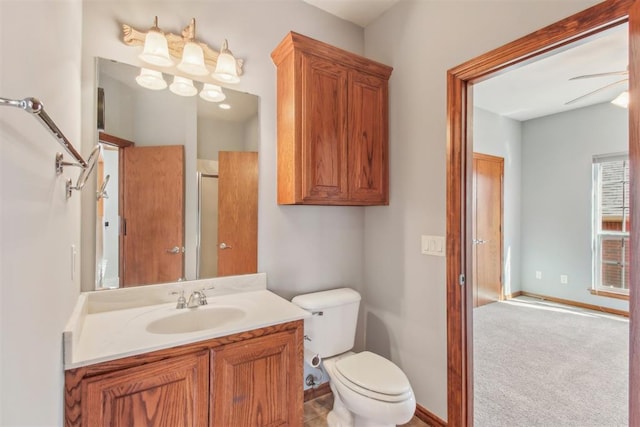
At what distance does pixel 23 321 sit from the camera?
608mm

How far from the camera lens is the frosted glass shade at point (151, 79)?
1563mm

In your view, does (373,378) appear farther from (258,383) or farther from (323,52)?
(323,52)

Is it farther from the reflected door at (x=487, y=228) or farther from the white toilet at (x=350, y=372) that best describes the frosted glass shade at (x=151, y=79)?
the reflected door at (x=487, y=228)

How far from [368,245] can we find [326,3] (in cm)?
171

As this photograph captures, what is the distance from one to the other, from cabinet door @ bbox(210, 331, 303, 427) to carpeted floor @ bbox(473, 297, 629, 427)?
1.24 metres

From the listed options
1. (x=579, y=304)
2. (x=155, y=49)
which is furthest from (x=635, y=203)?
(x=579, y=304)

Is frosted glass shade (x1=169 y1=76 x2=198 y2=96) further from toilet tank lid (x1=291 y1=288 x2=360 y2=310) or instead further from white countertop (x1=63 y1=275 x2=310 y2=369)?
toilet tank lid (x1=291 y1=288 x2=360 y2=310)

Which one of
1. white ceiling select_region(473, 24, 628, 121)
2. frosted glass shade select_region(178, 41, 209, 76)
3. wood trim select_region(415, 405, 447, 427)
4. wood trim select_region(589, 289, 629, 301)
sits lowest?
wood trim select_region(415, 405, 447, 427)

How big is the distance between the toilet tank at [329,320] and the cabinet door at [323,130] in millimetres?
608

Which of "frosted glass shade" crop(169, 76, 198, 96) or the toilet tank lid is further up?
"frosted glass shade" crop(169, 76, 198, 96)

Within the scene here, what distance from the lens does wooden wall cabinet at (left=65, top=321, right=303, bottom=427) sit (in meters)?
1.04

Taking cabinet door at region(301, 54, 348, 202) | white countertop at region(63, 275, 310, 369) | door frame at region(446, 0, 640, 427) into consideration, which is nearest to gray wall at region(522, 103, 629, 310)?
door frame at region(446, 0, 640, 427)

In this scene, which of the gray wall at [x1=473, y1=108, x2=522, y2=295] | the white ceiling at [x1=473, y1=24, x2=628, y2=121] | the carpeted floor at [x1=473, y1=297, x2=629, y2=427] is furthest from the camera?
the gray wall at [x1=473, y1=108, x2=522, y2=295]

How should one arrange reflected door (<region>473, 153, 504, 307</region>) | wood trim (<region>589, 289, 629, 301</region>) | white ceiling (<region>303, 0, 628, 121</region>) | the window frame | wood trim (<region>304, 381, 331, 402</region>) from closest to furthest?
wood trim (<region>304, 381, 331, 402</region>) → white ceiling (<region>303, 0, 628, 121</region>) → wood trim (<region>589, 289, 629, 301</region>) → the window frame → reflected door (<region>473, 153, 504, 307</region>)
